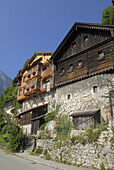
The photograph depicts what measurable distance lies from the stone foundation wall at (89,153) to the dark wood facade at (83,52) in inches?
323

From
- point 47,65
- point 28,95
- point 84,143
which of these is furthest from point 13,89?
point 84,143

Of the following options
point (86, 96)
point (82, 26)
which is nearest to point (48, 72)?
point (82, 26)

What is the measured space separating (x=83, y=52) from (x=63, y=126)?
9748 millimetres

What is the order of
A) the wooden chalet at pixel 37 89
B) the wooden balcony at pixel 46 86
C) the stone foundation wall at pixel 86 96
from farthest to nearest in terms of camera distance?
the wooden chalet at pixel 37 89 → the wooden balcony at pixel 46 86 → the stone foundation wall at pixel 86 96

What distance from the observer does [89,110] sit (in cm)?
1535

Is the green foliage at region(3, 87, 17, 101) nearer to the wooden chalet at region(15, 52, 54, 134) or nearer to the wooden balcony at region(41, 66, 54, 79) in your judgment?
the wooden chalet at region(15, 52, 54, 134)

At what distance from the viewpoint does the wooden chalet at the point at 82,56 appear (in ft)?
52.2

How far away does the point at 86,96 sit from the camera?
1636 cm

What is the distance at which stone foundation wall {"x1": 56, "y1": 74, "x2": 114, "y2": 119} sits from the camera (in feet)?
48.3

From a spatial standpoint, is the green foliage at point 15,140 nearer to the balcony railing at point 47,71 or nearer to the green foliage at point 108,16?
the balcony railing at point 47,71

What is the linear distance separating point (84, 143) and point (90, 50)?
37.7 ft

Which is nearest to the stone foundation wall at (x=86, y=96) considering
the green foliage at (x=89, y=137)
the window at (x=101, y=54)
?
the window at (x=101, y=54)

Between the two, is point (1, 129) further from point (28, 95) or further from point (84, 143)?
point (84, 143)

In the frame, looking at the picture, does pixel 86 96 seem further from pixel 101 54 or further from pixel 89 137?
pixel 89 137
